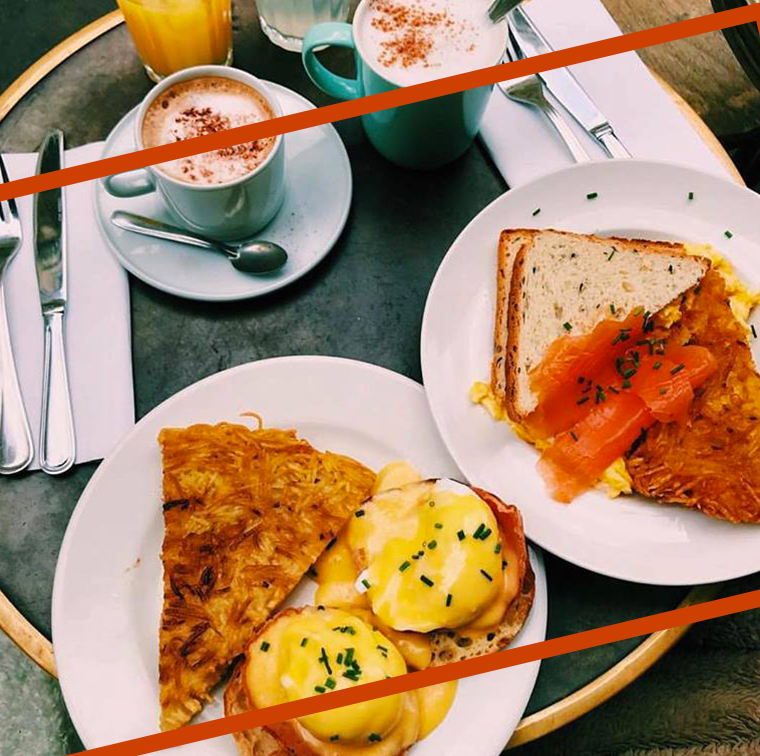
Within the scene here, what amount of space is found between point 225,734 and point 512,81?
49.7 inches

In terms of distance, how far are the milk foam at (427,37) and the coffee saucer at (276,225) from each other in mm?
215

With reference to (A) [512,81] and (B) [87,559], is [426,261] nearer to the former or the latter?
(A) [512,81]

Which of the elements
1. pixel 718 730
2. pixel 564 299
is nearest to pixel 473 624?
pixel 564 299

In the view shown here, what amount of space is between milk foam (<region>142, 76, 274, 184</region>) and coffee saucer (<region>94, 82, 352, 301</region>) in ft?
0.42

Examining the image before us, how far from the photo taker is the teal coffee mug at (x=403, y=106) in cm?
142

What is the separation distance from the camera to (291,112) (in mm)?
1604

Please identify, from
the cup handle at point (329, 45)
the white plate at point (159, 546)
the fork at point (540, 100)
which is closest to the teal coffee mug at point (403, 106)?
the cup handle at point (329, 45)

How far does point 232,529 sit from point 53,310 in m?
0.50

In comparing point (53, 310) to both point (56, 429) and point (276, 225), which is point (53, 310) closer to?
point (56, 429)

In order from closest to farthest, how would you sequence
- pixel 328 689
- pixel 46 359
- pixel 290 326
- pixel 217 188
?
pixel 328 689, pixel 217 188, pixel 46 359, pixel 290 326

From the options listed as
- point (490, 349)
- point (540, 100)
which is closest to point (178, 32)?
point (540, 100)

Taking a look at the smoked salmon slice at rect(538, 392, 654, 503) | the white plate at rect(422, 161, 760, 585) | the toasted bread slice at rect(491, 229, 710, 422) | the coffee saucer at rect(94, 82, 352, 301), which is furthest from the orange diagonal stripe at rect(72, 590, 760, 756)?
the coffee saucer at rect(94, 82, 352, 301)

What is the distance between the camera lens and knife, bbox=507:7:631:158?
163 cm

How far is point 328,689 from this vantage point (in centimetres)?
123
